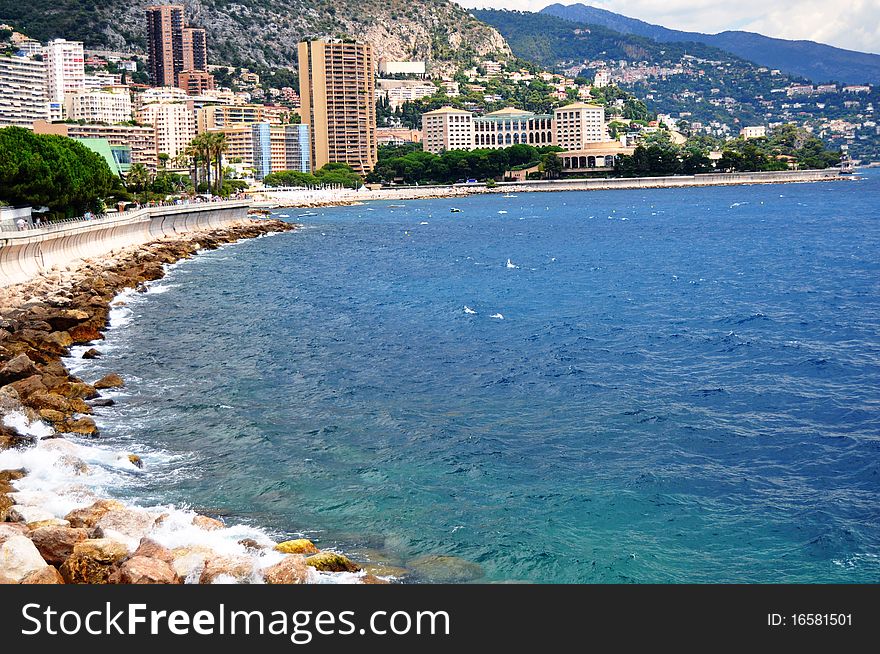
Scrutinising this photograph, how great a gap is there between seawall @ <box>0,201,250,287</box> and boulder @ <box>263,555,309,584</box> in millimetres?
32053

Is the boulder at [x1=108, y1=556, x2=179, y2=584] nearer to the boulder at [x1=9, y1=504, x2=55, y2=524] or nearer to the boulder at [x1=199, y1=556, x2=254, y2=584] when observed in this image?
the boulder at [x1=199, y1=556, x2=254, y2=584]

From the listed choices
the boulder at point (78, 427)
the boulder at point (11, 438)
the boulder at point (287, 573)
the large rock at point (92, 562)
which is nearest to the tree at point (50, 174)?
the boulder at point (78, 427)

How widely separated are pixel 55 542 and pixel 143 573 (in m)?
2.19

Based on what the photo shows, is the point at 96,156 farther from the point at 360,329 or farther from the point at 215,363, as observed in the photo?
the point at 215,363

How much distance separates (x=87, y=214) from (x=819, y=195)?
124 m

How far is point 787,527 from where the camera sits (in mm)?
18484

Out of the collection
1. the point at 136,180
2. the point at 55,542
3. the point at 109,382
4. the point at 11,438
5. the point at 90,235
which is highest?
the point at 136,180

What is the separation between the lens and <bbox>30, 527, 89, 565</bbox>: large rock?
16.2m

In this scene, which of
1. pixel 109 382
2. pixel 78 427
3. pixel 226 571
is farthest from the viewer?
pixel 109 382

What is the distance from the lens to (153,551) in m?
16.0

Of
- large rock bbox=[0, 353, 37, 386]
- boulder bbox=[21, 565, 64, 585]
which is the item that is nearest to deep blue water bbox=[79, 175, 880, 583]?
large rock bbox=[0, 353, 37, 386]

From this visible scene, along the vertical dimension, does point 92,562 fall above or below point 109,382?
below

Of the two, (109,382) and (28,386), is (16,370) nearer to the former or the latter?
(28,386)

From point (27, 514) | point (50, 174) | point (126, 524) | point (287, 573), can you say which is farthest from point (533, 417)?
point (50, 174)
